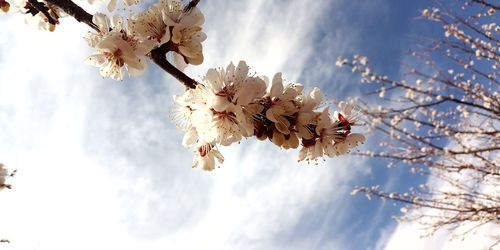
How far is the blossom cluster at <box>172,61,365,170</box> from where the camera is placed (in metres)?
1.58

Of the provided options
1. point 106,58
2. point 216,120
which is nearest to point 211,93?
point 216,120

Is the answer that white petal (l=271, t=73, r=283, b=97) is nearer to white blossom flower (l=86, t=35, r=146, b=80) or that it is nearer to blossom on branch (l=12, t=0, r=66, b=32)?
white blossom flower (l=86, t=35, r=146, b=80)

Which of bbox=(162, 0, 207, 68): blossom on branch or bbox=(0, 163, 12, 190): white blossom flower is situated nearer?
bbox=(162, 0, 207, 68): blossom on branch

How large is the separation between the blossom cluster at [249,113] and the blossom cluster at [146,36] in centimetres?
22

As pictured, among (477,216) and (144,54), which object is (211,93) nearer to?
(144,54)

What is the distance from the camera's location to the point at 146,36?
1.74 m

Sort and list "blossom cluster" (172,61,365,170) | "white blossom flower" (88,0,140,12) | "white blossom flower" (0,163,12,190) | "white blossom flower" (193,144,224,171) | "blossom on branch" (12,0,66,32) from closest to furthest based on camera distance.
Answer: "blossom cluster" (172,61,365,170) < "white blossom flower" (193,144,224,171) < "white blossom flower" (88,0,140,12) < "blossom on branch" (12,0,66,32) < "white blossom flower" (0,163,12,190)

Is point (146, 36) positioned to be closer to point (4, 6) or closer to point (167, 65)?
point (167, 65)

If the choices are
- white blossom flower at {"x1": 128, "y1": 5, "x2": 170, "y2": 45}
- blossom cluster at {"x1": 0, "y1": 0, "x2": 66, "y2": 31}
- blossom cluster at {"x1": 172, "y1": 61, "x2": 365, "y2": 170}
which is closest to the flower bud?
blossom cluster at {"x1": 0, "y1": 0, "x2": 66, "y2": 31}

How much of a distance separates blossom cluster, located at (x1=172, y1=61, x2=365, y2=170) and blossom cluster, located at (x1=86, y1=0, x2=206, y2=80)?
8.7 inches

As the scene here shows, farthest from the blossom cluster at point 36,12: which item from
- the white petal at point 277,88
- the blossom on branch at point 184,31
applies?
the white petal at point 277,88

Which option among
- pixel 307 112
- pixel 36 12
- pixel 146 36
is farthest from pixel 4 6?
pixel 307 112

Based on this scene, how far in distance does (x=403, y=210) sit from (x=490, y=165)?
6.80ft

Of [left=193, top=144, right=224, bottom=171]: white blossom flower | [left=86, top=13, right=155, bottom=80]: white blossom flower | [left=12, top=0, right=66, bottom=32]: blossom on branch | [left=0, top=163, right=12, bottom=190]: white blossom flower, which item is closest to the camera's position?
[left=86, top=13, right=155, bottom=80]: white blossom flower
